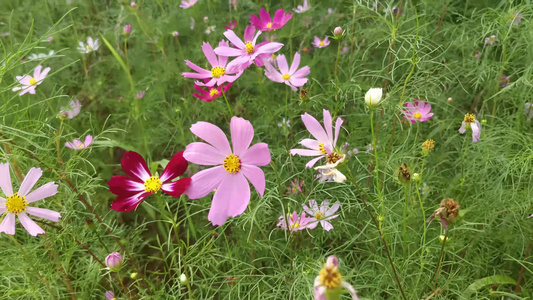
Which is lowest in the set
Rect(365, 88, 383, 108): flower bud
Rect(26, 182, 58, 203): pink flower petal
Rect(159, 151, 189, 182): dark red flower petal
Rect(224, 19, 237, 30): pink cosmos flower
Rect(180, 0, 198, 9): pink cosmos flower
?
Rect(224, 19, 237, 30): pink cosmos flower

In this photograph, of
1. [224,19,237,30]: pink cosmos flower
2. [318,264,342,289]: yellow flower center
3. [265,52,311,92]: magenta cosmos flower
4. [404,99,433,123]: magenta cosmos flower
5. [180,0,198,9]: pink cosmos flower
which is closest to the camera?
[318,264,342,289]: yellow flower center

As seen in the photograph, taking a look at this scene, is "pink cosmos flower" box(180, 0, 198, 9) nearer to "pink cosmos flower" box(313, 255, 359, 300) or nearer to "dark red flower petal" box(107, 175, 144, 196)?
"dark red flower petal" box(107, 175, 144, 196)

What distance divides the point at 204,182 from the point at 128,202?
0.14m

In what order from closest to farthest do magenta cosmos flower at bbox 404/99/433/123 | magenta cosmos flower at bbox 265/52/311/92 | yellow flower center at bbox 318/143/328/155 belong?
yellow flower center at bbox 318/143/328/155, magenta cosmos flower at bbox 265/52/311/92, magenta cosmos flower at bbox 404/99/433/123

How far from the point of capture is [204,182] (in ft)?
2.07

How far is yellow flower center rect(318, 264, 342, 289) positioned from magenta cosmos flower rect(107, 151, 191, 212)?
0.89 ft

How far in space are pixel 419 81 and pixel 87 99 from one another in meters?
1.32

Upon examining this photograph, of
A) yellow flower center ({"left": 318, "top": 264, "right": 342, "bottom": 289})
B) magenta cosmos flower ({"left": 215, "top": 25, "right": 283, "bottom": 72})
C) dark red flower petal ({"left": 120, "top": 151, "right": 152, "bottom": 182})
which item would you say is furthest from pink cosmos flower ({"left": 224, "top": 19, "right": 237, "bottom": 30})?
yellow flower center ({"left": 318, "top": 264, "right": 342, "bottom": 289})

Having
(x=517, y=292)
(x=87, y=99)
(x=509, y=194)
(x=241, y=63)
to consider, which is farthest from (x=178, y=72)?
(x=517, y=292)

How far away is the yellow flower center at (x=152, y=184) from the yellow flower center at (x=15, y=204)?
26 centimetres

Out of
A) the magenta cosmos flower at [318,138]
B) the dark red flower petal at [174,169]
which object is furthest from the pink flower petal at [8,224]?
the magenta cosmos flower at [318,138]

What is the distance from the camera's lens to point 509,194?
0.96 m

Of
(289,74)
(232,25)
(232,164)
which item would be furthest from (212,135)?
(232,25)

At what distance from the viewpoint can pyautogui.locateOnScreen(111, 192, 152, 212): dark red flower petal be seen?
643 millimetres
